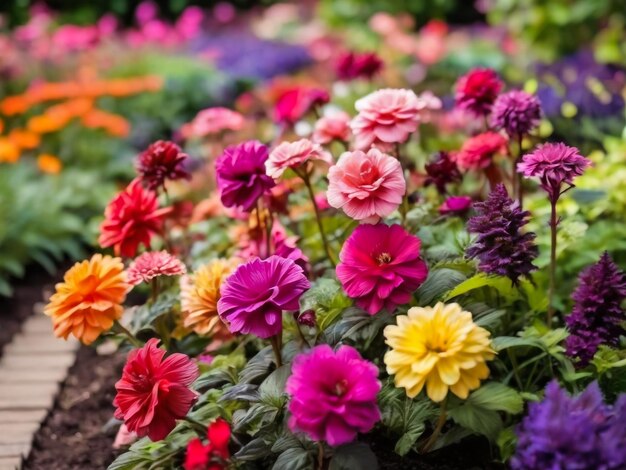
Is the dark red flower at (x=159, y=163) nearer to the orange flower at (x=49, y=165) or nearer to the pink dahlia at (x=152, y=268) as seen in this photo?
the pink dahlia at (x=152, y=268)

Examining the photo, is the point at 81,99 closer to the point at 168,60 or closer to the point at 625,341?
the point at 168,60

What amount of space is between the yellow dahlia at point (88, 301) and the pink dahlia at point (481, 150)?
0.95 meters

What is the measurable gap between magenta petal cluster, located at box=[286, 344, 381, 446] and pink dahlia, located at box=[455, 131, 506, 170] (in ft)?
2.86

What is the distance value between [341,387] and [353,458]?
0.58ft

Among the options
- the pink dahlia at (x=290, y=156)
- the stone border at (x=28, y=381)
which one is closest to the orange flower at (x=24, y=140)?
the stone border at (x=28, y=381)

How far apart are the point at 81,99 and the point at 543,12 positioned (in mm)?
3167

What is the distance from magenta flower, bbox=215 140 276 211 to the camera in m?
1.90

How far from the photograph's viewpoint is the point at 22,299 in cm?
352

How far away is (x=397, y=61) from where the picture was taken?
5922mm

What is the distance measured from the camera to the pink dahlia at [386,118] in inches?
75.6

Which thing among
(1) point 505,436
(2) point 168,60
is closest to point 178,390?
(1) point 505,436

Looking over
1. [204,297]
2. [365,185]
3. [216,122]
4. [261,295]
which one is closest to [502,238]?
[365,185]

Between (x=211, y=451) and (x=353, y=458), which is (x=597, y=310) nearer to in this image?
(x=353, y=458)

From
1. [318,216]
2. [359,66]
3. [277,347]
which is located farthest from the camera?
[359,66]
